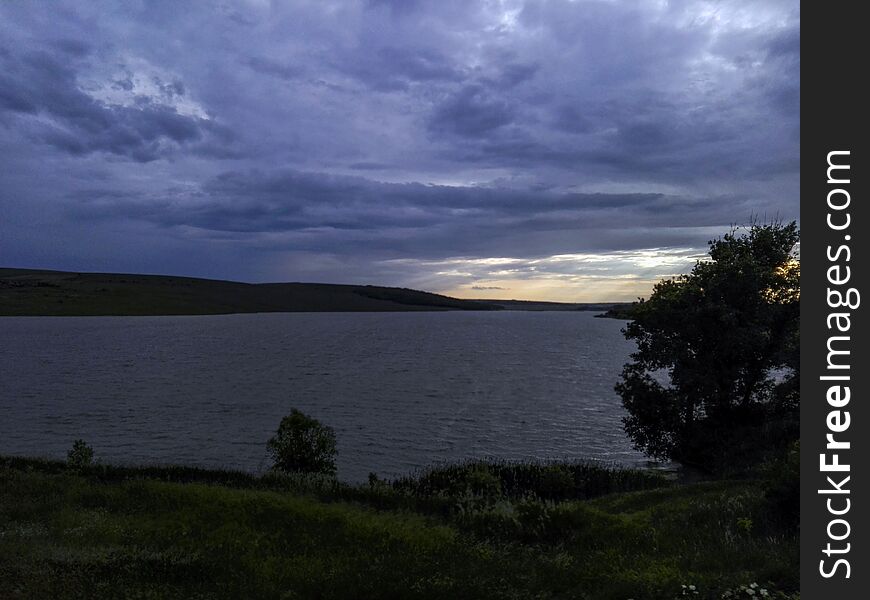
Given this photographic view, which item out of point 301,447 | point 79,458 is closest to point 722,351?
point 301,447

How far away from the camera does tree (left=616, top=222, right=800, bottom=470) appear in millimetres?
33406

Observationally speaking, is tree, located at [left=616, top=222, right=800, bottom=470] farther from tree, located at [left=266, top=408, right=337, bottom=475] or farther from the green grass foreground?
tree, located at [left=266, top=408, right=337, bottom=475]

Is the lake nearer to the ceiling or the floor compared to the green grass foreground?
nearer to the floor

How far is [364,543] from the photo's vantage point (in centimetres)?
1609

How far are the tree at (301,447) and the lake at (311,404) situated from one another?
3.94m

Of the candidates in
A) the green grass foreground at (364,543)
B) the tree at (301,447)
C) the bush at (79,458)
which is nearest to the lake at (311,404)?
the tree at (301,447)

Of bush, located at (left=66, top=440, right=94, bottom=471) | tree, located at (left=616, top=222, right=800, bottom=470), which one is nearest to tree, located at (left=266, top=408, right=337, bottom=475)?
bush, located at (left=66, top=440, right=94, bottom=471)

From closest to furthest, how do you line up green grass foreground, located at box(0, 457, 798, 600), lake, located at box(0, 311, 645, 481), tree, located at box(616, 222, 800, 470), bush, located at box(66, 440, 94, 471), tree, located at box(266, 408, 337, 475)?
green grass foreground, located at box(0, 457, 798, 600) < bush, located at box(66, 440, 94, 471) < tree, located at box(266, 408, 337, 475) < tree, located at box(616, 222, 800, 470) < lake, located at box(0, 311, 645, 481)

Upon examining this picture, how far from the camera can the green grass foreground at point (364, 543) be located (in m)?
12.5

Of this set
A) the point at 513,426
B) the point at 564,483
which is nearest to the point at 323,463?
the point at 564,483

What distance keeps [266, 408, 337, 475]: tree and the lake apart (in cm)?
394

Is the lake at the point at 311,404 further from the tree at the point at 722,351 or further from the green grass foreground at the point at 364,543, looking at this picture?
the green grass foreground at the point at 364,543
